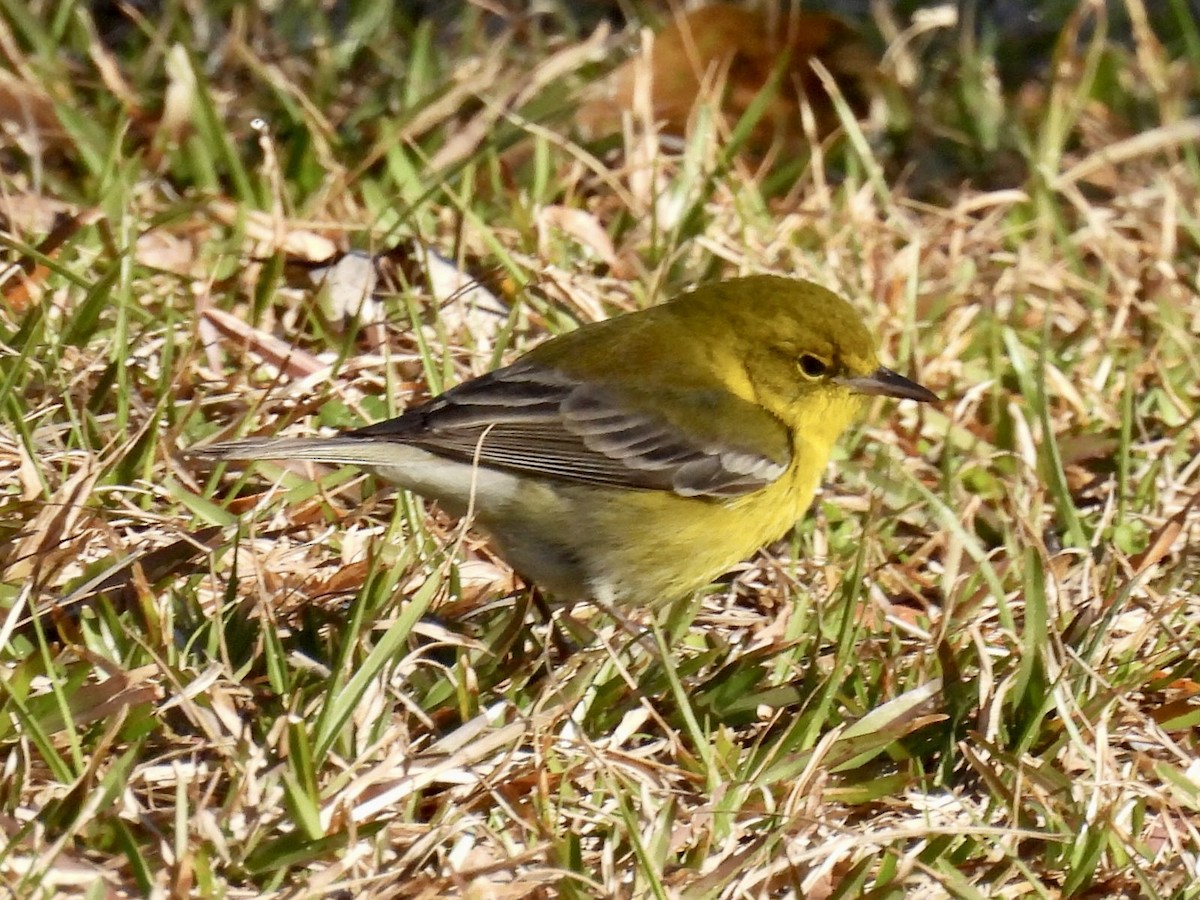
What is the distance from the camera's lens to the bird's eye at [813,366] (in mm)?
4715

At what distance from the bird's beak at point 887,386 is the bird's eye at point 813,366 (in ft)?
0.15

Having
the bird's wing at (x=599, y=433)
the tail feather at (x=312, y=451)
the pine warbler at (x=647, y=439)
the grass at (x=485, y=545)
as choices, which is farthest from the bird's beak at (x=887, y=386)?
the tail feather at (x=312, y=451)

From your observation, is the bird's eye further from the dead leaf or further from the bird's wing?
the dead leaf

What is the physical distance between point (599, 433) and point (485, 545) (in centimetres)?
45

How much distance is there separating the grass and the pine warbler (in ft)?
0.63

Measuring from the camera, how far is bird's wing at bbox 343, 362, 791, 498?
14.2 feet

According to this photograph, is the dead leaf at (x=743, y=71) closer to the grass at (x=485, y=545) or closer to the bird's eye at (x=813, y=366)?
the grass at (x=485, y=545)

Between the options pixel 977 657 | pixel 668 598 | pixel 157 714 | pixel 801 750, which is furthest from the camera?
pixel 668 598

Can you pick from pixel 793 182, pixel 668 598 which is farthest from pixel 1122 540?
pixel 793 182

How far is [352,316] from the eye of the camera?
5168mm

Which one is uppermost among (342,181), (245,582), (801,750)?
(342,181)

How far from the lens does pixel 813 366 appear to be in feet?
15.5

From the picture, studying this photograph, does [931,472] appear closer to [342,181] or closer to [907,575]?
[907,575]

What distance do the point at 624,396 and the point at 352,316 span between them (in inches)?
38.3
